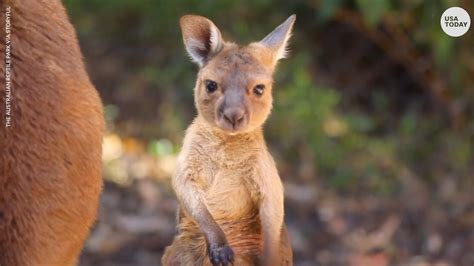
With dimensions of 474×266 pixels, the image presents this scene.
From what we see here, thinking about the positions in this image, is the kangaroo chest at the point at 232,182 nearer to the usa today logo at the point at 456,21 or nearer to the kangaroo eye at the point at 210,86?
the kangaroo eye at the point at 210,86

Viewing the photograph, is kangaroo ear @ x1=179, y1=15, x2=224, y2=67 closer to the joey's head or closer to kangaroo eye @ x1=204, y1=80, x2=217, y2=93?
the joey's head

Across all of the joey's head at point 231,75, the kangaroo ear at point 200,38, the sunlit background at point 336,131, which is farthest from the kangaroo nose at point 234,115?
the sunlit background at point 336,131

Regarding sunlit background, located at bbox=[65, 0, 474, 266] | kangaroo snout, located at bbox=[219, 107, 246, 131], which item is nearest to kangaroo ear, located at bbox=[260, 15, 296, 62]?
kangaroo snout, located at bbox=[219, 107, 246, 131]

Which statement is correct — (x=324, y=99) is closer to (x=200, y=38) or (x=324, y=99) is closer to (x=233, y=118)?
(x=200, y=38)

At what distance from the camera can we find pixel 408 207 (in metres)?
6.56

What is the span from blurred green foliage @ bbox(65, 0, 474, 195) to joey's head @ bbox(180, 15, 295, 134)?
7.67 ft

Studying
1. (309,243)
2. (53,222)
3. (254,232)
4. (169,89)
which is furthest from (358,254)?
(53,222)

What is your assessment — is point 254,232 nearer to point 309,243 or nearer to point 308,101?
point 309,243

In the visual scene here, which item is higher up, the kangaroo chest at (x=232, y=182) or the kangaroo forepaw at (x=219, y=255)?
the kangaroo chest at (x=232, y=182)

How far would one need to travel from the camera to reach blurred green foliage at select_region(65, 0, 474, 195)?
6672 mm

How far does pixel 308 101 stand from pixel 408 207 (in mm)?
775

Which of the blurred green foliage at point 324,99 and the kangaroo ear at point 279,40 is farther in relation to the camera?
the blurred green foliage at point 324,99

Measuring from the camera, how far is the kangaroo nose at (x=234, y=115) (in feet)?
12.5

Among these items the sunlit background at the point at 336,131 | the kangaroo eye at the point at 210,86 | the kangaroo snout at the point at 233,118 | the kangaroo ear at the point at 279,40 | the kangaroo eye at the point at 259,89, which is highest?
the kangaroo ear at the point at 279,40
